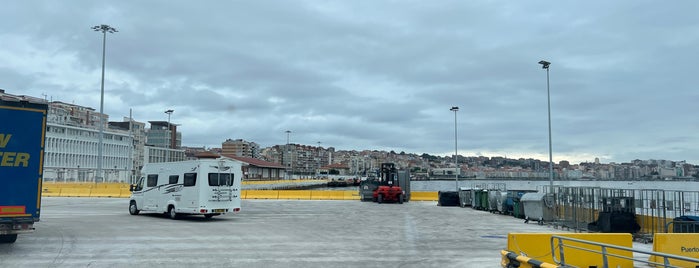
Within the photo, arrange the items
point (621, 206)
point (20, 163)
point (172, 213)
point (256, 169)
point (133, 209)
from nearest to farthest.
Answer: point (20, 163) < point (621, 206) < point (172, 213) < point (133, 209) < point (256, 169)

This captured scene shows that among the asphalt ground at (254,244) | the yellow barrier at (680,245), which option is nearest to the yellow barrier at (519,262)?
the asphalt ground at (254,244)

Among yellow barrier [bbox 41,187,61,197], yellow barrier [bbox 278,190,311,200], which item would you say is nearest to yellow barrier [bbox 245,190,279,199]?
yellow barrier [bbox 278,190,311,200]

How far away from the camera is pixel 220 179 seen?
23.1 m

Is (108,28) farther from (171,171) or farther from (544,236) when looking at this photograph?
(544,236)

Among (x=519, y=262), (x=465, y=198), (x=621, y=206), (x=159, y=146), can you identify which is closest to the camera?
(x=519, y=262)

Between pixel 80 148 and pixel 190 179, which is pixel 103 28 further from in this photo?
pixel 80 148

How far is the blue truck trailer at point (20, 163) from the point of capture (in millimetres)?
12438

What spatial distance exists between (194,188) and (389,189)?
20.3m

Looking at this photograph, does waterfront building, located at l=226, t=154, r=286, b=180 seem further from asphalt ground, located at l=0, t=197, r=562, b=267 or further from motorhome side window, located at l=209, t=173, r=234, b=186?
asphalt ground, located at l=0, t=197, r=562, b=267

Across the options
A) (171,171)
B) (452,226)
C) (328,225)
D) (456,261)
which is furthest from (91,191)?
(456,261)

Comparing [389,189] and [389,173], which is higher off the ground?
[389,173]

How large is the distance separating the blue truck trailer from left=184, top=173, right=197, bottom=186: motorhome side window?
9.53 meters

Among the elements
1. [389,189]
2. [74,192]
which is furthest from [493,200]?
[74,192]

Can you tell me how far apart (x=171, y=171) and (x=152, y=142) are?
159 meters
